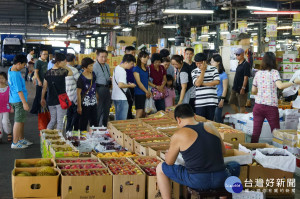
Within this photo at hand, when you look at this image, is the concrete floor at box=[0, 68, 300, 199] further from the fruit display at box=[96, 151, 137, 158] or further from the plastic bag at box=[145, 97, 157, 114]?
the plastic bag at box=[145, 97, 157, 114]

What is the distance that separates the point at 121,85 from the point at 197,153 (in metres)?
3.88

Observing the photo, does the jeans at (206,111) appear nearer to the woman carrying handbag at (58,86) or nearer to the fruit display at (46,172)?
the woman carrying handbag at (58,86)

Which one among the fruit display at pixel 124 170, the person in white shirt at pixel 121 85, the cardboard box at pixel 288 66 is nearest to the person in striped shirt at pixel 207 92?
the person in white shirt at pixel 121 85

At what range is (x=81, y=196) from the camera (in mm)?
4461

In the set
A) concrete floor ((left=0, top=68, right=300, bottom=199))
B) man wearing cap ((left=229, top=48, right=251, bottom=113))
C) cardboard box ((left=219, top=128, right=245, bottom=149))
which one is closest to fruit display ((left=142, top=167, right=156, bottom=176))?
cardboard box ((left=219, top=128, right=245, bottom=149))

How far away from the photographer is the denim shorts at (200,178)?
421cm

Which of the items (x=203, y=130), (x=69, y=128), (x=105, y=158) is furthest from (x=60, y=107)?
(x=203, y=130)

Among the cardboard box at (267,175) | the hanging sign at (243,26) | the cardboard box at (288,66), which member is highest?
the hanging sign at (243,26)

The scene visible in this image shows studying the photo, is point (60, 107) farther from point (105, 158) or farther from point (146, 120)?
Answer: point (105, 158)

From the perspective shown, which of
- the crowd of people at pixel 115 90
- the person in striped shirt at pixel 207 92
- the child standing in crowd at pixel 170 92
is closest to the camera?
the crowd of people at pixel 115 90

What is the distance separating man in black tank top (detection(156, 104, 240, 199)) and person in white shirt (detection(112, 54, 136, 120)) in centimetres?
365

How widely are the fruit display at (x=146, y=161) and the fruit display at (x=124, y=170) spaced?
0.20m

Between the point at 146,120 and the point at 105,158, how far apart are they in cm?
224

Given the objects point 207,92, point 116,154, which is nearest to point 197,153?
point 116,154
